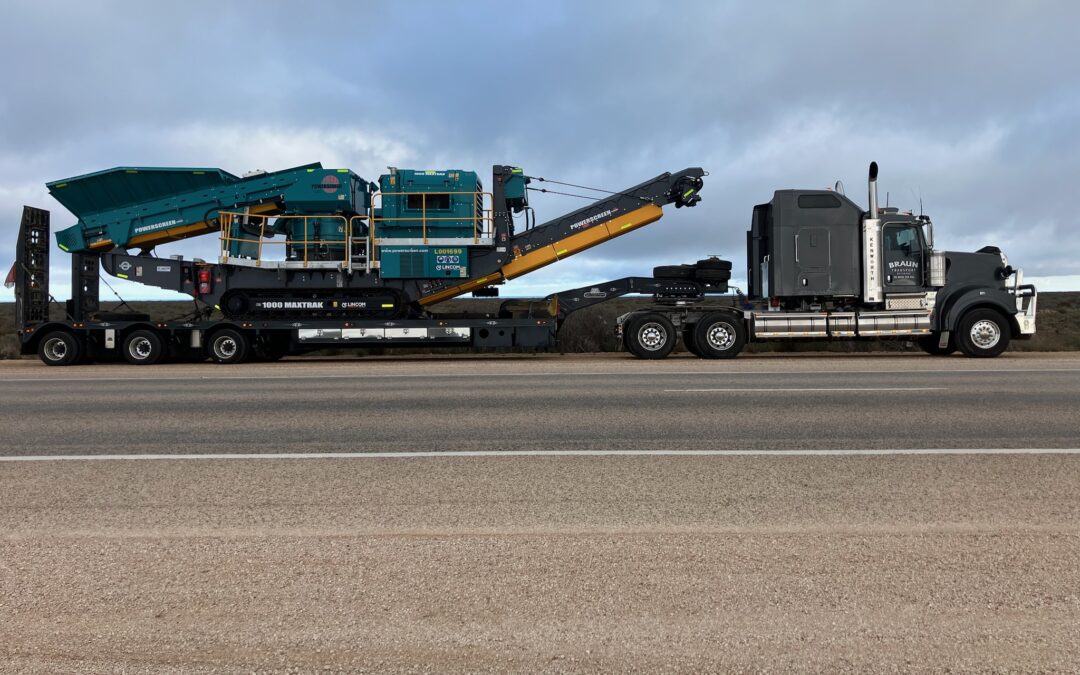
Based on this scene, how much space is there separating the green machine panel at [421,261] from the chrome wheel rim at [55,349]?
713 centimetres

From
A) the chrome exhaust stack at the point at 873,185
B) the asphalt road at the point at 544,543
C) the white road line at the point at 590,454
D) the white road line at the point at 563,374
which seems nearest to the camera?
the asphalt road at the point at 544,543

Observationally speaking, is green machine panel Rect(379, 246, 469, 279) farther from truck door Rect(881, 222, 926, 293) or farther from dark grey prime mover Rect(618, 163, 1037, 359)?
truck door Rect(881, 222, 926, 293)

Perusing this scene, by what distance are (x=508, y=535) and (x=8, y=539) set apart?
8.86 ft

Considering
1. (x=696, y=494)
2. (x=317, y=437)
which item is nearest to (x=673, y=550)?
(x=696, y=494)

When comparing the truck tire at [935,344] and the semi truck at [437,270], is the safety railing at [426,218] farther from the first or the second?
the truck tire at [935,344]

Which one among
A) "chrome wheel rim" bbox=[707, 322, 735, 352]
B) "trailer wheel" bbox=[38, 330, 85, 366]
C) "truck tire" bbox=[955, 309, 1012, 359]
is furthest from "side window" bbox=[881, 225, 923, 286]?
"trailer wheel" bbox=[38, 330, 85, 366]

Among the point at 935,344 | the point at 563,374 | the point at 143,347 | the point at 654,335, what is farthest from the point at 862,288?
the point at 143,347

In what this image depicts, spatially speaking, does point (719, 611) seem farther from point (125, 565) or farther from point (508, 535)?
point (125, 565)

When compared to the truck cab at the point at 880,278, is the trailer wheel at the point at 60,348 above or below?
below

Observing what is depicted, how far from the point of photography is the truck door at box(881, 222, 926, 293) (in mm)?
17234

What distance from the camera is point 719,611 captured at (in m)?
3.40

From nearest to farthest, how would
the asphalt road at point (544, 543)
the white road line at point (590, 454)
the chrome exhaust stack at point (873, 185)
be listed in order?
the asphalt road at point (544, 543), the white road line at point (590, 454), the chrome exhaust stack at point (873, 185)

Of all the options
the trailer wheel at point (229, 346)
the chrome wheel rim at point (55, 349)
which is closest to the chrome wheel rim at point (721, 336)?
the trailer wheel at point (229, 346)

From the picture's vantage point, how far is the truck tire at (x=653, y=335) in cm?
1738
